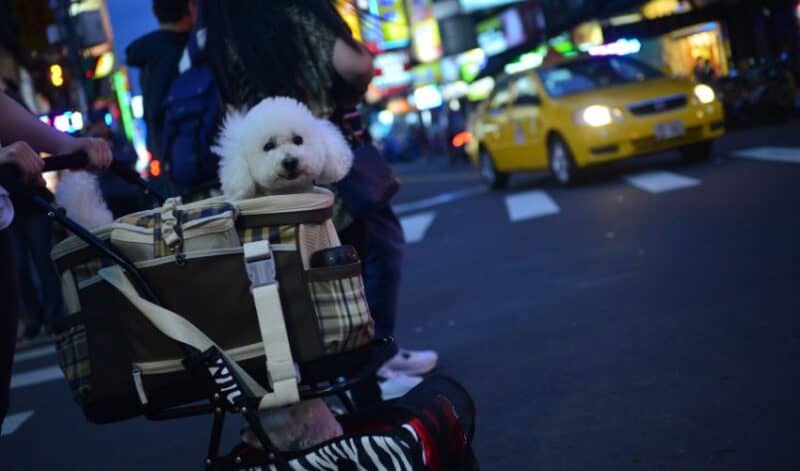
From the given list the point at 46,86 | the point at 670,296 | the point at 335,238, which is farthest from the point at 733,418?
the point at 46,86

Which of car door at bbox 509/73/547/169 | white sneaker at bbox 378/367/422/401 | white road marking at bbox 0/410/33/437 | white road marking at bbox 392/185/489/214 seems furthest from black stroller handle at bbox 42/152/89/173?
white road marking at bbox 392/185/489/214

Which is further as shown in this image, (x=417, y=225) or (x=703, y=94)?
(x=703, y=94)

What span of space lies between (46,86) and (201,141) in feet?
64.5

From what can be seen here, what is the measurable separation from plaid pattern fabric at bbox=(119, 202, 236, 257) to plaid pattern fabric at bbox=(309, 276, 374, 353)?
27 centimetres

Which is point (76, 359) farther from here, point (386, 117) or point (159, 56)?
point (386, 117)

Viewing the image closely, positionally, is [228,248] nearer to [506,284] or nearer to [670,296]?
[670,296]

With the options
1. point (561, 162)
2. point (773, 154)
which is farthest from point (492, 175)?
point (773, 154)

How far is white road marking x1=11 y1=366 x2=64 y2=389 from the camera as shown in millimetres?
7184

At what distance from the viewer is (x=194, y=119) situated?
12.5ft

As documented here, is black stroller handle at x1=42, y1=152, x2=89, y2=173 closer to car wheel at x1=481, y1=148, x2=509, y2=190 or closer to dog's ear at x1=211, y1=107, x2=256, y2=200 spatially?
dog's ear at x1=211, y1=107, x2=256, y2=200

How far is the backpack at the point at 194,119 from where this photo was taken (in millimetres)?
3801

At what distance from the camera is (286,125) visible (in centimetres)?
271

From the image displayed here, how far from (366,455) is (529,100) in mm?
12738

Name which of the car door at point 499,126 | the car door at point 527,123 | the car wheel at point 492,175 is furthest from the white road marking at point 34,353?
the car wheel at point 492,175
